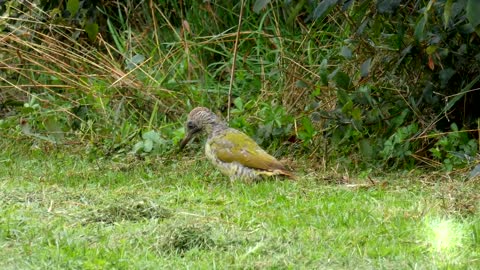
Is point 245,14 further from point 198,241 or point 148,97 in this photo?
point 198,241

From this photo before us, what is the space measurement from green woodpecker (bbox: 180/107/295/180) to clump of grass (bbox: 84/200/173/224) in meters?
1.90

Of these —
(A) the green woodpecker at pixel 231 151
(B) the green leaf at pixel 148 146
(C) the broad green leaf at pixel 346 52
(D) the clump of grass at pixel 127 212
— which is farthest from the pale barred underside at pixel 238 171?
(D) the clump of grass at pixel 127 212

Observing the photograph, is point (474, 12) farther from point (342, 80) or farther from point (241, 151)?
point (241, 151)

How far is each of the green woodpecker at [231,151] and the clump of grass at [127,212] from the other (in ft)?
6.22

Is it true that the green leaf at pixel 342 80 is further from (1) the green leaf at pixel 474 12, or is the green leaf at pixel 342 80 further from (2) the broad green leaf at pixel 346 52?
(1) the green leaf at pixel 474 12

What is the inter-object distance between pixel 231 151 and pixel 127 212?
230 centimetres

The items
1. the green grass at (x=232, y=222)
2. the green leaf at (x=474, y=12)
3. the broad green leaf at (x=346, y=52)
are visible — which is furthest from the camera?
the broad green leaf at (x=346, y=52)

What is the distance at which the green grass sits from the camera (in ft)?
18.8

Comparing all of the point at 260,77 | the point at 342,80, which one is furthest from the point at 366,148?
the point at 260,77

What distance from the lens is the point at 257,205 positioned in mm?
7426

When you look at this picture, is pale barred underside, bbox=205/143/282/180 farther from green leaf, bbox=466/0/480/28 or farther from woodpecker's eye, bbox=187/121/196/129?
green leaf, bbox=466/0/480/28

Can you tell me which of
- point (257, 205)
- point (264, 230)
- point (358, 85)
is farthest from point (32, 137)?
point (264, 230)

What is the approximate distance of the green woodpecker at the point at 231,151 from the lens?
8.80m

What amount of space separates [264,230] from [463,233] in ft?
3.75
